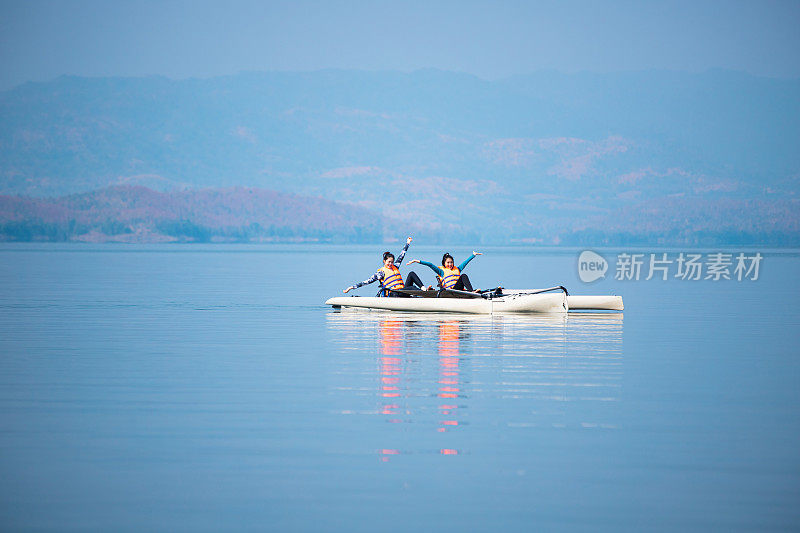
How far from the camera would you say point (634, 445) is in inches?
531

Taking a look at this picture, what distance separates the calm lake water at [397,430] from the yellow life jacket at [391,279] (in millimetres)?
5616

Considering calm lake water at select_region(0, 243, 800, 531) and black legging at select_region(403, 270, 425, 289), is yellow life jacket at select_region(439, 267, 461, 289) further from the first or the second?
calm lake water at select_region(0, 243, 800, 531)

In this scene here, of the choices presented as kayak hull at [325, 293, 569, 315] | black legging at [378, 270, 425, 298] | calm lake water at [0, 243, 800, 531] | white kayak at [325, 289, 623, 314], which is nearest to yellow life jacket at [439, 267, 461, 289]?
white kayak at [325, 289, 623, 314]

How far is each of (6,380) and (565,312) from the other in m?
19.9

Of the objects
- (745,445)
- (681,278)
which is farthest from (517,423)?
(681,278)

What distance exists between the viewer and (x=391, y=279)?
34500 millimetres

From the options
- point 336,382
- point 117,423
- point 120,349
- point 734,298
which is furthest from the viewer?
point 734,298

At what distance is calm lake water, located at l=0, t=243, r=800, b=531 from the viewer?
35.0 feet

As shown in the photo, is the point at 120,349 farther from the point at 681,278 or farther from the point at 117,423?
the point at 681,278

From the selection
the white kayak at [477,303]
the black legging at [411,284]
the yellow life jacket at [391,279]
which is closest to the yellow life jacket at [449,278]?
the white kayak at [477,303]

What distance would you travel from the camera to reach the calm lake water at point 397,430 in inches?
420

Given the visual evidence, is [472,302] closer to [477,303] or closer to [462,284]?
[477,303]

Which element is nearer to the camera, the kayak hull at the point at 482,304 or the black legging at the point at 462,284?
the kayak hull at the point at 482,304

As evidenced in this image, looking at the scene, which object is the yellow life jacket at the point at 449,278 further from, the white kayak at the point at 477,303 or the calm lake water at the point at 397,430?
the calm lake water at the point at 397,430
